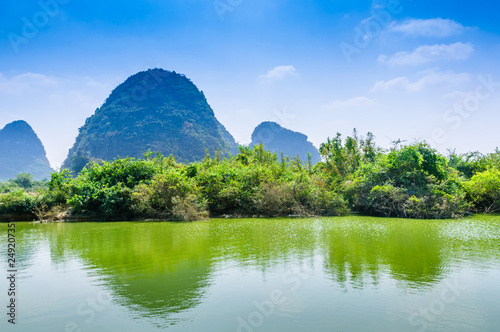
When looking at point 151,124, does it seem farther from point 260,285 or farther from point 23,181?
point 260,285

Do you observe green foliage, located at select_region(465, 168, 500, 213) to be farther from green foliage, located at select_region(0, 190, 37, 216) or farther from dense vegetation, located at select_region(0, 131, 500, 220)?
green foliage, located at select_region(0, 190, 37, 216)

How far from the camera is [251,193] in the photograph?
20219 mm

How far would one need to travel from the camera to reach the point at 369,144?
30.9 meters

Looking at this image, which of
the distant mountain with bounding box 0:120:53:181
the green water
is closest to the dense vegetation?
the green water

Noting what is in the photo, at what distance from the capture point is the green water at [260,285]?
4695mm

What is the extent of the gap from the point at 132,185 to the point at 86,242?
872cm

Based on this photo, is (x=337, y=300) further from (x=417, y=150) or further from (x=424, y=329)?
(x=417, y=150)

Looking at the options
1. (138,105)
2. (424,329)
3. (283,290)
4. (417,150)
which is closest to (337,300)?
(283,290)

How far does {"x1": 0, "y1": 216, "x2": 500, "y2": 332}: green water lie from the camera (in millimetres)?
4695

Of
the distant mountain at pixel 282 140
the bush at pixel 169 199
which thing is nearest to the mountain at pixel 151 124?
the distant mountain at pixel 282 140

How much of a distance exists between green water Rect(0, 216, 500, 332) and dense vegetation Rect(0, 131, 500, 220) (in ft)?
24.3

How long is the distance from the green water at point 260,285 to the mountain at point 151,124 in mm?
91014

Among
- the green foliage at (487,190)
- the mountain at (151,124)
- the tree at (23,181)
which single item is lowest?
the green foliage at (487,190)

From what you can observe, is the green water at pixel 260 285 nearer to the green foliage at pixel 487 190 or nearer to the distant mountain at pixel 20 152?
the green foliage at pixel 487 190
